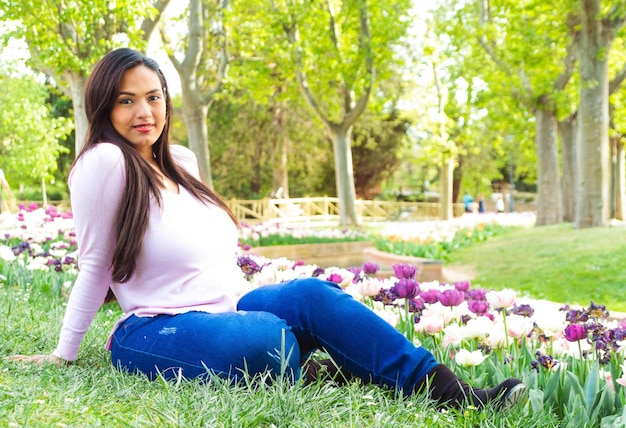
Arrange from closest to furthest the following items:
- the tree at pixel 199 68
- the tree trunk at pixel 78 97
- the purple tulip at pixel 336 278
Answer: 1. the purple tulip at pixel 336 278
2. the tree trunk at pixel 78 97
3. the tree at pixel 199 68

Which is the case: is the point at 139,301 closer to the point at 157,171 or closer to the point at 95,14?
the point at 157,171

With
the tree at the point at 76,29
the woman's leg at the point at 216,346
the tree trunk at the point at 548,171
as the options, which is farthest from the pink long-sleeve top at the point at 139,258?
the tree trunk at the point at 548,171

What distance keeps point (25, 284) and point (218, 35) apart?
478 inches

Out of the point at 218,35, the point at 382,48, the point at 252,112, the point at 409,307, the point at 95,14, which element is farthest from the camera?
the point at 252,112

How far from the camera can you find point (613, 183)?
20.9m

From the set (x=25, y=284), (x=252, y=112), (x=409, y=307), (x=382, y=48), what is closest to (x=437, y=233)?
Answer: (x=382, y=48)

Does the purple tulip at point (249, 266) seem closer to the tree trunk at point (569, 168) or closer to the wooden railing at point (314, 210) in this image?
the tree trunk at point (569, 168)

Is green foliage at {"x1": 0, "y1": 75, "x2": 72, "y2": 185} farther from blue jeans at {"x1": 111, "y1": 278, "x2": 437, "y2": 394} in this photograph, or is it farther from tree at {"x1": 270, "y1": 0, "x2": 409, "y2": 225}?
blue jeans at {"x1": 111, "y1": 278, "x2": 437, "y2": 394}

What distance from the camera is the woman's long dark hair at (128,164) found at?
283 centimetres

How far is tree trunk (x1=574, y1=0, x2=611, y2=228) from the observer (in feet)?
43.5

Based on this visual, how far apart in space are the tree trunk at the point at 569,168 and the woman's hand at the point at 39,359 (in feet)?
58.5

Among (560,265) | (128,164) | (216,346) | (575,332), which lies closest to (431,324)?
(575,332)

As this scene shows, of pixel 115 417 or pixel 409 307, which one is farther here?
pixel 409 307

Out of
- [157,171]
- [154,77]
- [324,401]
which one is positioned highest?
[154,77]
